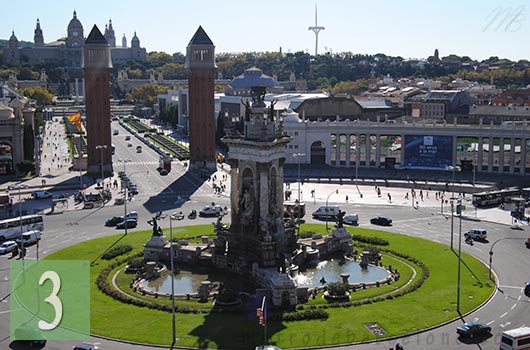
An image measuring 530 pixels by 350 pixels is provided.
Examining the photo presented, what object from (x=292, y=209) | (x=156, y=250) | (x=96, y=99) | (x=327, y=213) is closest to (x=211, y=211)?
(x=327, y=213)

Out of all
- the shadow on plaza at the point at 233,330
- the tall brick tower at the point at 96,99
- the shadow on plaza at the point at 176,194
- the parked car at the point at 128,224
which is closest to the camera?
the shadow on plaza at the point at 233,330

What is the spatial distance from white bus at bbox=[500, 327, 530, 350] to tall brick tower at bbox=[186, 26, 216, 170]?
88039mm

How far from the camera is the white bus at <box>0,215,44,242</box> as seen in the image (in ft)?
246

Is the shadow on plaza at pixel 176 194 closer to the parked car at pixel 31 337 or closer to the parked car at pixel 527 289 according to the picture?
the parked car at pixel 31 337

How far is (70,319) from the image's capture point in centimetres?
4994

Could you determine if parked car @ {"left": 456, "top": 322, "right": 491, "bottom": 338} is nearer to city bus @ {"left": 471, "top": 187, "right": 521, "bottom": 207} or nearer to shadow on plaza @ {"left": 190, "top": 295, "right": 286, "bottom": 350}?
shadow on plaza @ {"left": 190, "top": 295, "right": 286, "bottom": 350}

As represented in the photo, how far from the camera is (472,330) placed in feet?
151

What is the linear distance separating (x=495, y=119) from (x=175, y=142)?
75939 millimetres

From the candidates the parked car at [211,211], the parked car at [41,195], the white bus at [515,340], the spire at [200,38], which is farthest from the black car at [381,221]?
the spire at [200,38]

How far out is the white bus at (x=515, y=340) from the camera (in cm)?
4266

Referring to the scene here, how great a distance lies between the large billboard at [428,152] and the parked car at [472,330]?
3080 inches

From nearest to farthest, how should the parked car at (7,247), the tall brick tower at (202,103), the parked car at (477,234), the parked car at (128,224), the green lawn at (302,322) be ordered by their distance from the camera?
the green lawn at (302,322) → the parked car at (7,247) → the parked car at (477,234) → the parked car at (128,224) → the tall brick tower at (202,103)

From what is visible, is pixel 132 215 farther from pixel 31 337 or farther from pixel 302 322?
pixel 302 322

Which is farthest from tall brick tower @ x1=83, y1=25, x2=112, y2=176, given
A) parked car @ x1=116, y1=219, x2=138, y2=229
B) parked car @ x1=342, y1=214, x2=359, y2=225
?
parked car @ x1=342, y1=214, x2=359, y2=225
